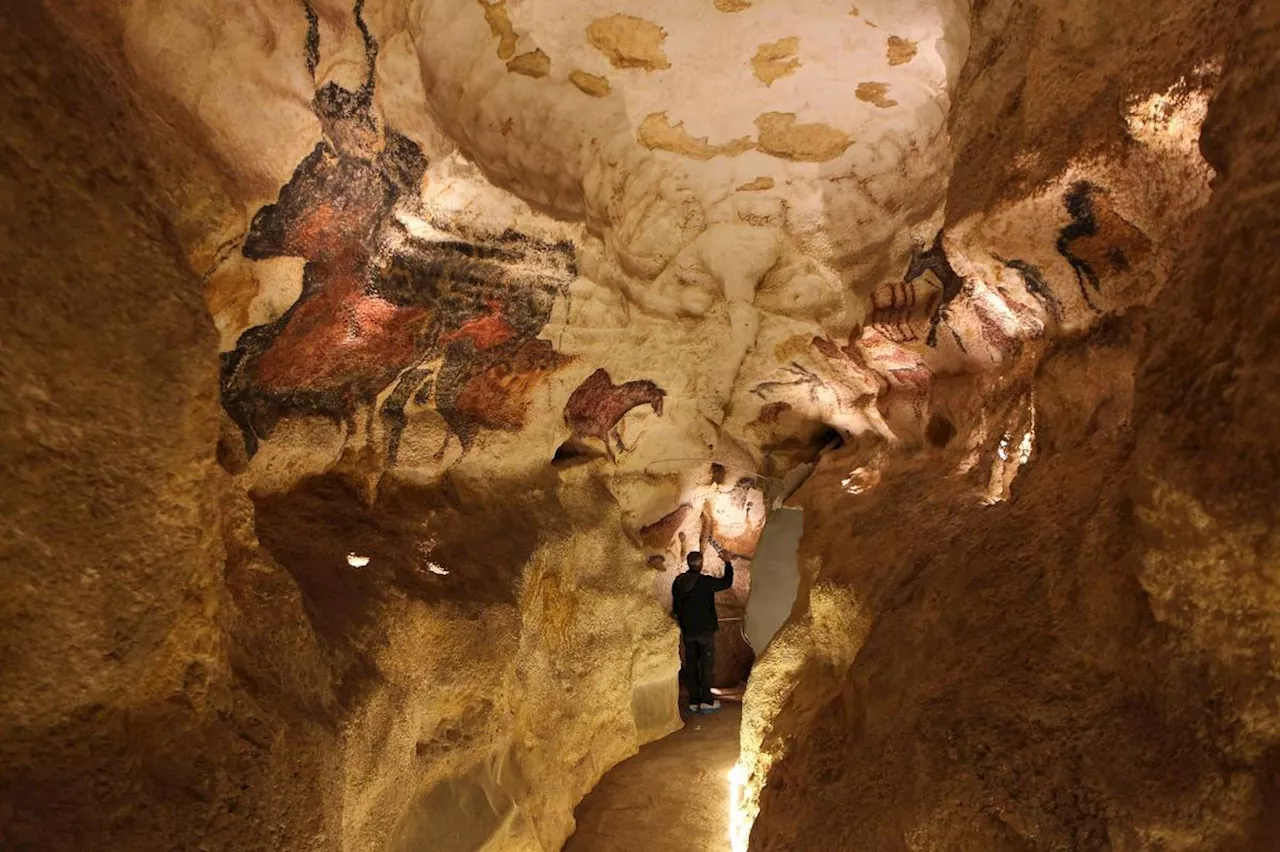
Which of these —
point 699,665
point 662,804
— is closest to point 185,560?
point 662,804

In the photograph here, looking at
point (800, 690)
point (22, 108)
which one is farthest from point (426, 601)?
point (22, 108)

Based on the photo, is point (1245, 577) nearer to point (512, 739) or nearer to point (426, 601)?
point (426, 601)

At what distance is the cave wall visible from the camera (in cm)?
158

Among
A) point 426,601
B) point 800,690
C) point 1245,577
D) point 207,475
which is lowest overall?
point 800,690

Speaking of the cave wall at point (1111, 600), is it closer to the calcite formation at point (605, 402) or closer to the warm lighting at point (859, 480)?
the calcite formation at point (605, 402)

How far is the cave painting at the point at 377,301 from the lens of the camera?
2766 mm

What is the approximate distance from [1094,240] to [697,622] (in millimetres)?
4623

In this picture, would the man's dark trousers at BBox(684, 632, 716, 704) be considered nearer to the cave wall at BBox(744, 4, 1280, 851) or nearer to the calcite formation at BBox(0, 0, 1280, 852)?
the calcite formation at BBox(0, 0, 1280, 852)

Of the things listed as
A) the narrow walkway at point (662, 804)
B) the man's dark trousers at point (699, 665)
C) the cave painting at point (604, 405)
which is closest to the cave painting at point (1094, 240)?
the cave painting at point (604, 405)

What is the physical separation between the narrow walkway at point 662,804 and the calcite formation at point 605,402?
0.56 feet

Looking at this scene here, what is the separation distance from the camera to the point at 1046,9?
8.09 feet

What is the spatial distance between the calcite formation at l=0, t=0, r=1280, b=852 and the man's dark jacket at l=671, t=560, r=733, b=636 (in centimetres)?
121

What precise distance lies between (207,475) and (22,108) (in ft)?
2.74

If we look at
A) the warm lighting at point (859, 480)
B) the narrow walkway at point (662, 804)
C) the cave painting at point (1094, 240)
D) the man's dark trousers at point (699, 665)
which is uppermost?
the cave painting at point (1094, 240)
